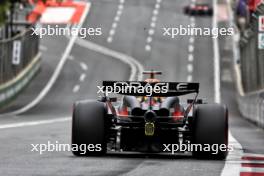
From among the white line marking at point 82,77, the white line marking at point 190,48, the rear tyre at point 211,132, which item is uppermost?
the white line marking at point 190,48

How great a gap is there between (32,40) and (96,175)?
45394mm

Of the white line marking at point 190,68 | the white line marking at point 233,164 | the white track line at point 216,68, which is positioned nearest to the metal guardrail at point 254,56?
the white track line at point 216,68

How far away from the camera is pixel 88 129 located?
14641 mm

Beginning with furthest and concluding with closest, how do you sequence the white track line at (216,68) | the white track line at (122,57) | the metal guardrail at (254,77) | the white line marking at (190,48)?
the white line marking at (190,48), the white track line at (122,57), the white track line at (216,68), the metal guardrail at (254,77)

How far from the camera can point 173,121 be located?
1477cm

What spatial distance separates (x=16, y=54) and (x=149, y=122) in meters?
33.4

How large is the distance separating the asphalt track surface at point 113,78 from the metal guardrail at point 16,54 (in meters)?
1.33

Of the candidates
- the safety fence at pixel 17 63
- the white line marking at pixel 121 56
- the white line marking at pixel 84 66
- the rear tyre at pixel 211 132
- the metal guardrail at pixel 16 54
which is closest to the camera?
the rear tyre at pixel 211 132

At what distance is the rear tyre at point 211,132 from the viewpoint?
14609 mm

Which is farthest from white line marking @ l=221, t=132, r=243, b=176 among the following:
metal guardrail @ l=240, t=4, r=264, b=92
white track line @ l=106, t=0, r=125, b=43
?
white track line @ l=106, t=0, r=125, b=43

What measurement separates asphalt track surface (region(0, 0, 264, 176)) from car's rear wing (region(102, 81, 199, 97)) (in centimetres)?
100

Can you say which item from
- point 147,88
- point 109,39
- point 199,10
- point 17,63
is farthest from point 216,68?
point 147,88

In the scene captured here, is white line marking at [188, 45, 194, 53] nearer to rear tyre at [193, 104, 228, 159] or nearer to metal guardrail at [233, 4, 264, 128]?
metal guardrail at [233, 4, 264, 128]

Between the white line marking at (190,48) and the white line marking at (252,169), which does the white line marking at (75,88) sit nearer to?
the white line marking at (190,48)
